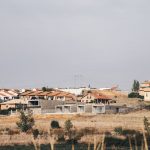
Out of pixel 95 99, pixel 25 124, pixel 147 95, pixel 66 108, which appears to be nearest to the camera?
pixel 25 124

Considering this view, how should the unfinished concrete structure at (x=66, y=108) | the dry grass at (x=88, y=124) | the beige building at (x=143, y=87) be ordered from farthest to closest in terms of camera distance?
1. the beige building at (x=143, y=87)
2. the unfinished concrete structure at (x=66, y=108)
3. the dry grass at (x=88, y=124)

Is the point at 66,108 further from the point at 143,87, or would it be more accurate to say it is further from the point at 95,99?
the point at 143,87

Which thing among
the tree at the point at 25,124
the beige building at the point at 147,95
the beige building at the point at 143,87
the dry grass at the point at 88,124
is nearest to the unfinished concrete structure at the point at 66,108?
the dry grass at the point at 88,124

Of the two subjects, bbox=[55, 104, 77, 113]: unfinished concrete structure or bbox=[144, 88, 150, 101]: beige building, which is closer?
bbox=[55, 104, 77, 113]: unfinished concrete structure

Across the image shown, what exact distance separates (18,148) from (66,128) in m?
15.5

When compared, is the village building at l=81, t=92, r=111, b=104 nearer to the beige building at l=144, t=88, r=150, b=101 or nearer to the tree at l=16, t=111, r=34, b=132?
the beige building at l=144, t=88, r=150, b=101

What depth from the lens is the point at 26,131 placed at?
50.7m

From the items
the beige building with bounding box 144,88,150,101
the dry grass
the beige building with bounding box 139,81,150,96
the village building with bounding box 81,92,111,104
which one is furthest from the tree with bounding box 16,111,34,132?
the beige building with bounding box 139,81,150,96

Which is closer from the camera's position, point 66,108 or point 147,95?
point 66,108

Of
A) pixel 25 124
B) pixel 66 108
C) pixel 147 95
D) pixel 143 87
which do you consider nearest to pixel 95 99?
pixel 66 108

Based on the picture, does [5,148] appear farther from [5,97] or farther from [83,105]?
[5,97]

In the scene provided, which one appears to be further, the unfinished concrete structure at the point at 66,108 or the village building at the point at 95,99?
the village building at the point at 95,99

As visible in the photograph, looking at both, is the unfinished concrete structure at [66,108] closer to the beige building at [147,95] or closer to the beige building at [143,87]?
the beige building at [147,95]

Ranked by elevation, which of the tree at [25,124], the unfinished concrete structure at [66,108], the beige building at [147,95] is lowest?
the unfinished concrete structure at [66,108]
